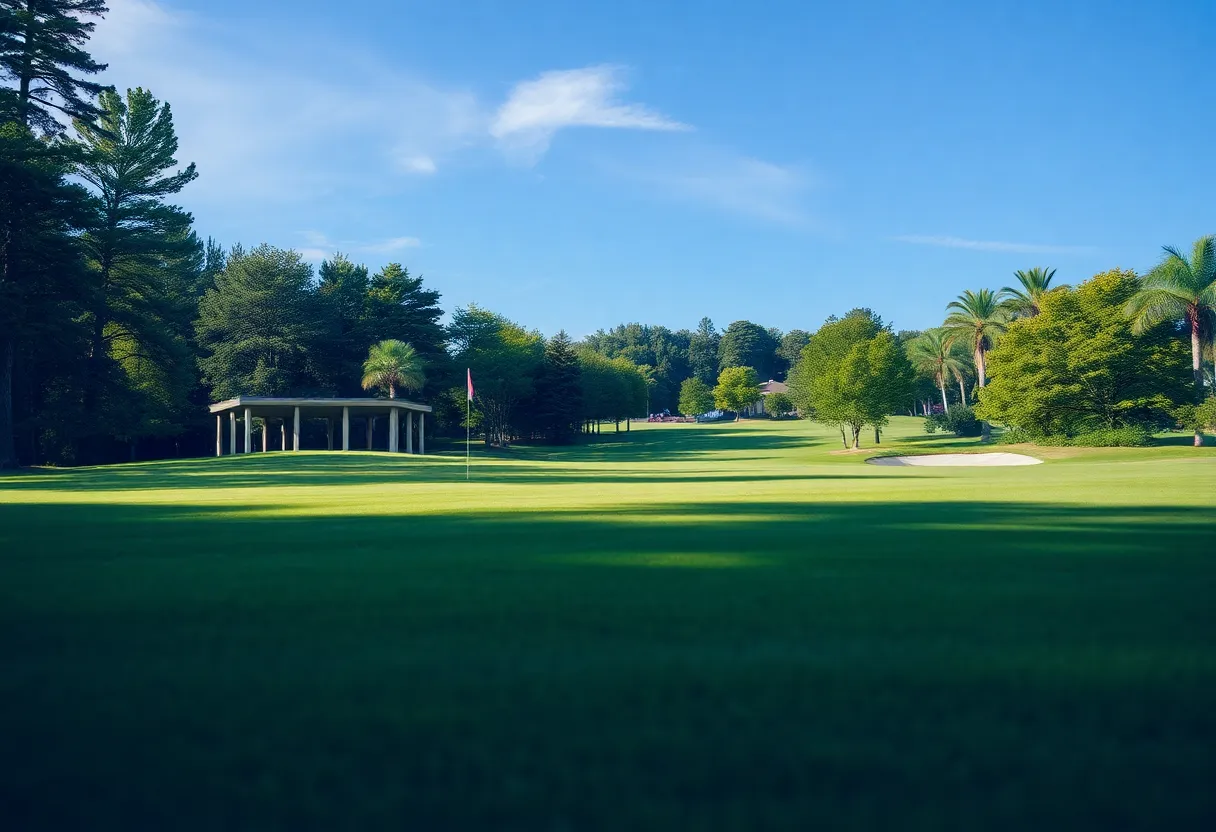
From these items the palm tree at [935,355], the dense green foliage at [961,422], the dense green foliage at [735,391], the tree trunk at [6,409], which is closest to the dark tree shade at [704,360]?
the dense green foliage at [735,391]

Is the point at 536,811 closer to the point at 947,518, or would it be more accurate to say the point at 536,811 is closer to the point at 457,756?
the point at 457,756

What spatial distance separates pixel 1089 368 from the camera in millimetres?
46656

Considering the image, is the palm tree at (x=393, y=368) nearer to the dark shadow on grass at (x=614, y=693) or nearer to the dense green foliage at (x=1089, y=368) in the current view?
the dense green foliage at (x=1089, y=368)

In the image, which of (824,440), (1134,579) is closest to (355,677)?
(1134,579)

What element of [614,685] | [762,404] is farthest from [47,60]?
[762,404]

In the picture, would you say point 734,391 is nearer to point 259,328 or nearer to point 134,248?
point 259,328

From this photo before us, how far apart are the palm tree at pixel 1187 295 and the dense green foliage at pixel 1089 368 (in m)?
1.76

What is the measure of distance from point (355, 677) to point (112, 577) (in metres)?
4.06

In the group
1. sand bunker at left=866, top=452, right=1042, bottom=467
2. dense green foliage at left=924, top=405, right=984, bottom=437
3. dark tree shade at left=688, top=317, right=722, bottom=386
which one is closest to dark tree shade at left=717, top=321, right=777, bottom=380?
dark tree shade at left=688, top=317, right=722, bottom=386

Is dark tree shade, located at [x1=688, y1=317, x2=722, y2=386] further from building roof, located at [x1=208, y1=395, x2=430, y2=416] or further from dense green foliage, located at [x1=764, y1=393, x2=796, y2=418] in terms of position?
building roof, located at [x1=208, y1=395, x2=430, y2=416]

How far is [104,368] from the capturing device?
4484 centimetres

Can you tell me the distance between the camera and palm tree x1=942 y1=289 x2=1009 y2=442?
2470 inches

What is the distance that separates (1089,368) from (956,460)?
26.6ft

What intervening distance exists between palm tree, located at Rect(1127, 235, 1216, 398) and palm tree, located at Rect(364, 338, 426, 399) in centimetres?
4366
